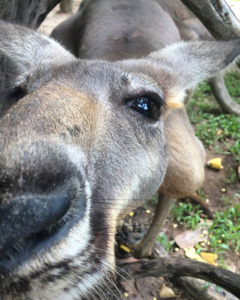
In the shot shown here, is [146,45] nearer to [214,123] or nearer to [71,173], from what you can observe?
[214,123]

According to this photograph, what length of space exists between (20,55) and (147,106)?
1325 millimetres

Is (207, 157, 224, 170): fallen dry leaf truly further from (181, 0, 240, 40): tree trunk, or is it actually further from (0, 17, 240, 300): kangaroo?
(181, 0, 240, 40): tree trunk

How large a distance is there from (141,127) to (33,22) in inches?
71.7

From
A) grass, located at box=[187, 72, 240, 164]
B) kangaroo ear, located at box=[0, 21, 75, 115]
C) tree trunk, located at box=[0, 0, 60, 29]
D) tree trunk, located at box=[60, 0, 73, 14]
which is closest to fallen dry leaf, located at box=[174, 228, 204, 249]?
grass, located at box=[187, 72, 240, 164]

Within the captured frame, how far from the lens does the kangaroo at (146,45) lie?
384 cm

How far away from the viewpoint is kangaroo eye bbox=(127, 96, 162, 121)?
263 centimetres

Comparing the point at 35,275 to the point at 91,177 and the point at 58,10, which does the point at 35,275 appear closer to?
the point at 91,177

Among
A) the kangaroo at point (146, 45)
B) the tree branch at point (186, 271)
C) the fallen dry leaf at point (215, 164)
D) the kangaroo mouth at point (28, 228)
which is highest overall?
the kangaroo mouth at point (28, 228)

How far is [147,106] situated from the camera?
2711mm

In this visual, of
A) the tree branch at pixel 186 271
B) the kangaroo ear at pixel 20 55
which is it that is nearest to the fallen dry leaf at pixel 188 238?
the tree branch at pixel 186 271

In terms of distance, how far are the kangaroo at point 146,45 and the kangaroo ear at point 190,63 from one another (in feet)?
0.39

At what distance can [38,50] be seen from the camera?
3299 mm

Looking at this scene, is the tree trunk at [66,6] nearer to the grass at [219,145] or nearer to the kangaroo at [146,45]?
the kangaroo at [146,45]

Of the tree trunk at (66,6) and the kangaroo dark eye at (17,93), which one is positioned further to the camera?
the tree trunk at (66,6)
